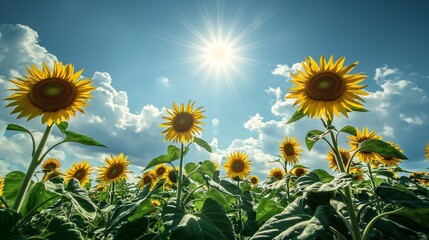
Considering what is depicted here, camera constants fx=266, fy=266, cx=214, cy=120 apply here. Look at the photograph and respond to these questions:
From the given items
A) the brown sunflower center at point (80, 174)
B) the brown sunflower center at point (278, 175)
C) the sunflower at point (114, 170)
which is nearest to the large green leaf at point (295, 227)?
the sunflower at point (114, 170)

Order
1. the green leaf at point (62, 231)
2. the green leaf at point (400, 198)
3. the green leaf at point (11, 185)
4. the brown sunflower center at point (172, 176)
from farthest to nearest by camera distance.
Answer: the brown sunflower center at point (172, 176)
the green leaf at point (11, 185)
the green leaf at point (62, 231)
the green leaf at point (400, 198)

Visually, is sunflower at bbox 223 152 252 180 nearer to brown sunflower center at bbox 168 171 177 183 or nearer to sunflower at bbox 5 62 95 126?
brown sunflower center at bbox 168 171 177 183

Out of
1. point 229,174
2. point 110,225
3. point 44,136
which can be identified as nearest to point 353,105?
point 110,225

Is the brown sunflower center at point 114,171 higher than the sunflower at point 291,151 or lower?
lower

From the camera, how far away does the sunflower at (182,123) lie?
573 cm

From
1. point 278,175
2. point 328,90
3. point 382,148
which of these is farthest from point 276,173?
point 382,148

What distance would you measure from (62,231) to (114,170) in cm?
536

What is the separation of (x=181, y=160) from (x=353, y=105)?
2.55 m

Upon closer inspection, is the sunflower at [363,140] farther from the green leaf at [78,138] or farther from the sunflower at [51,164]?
the sunflower at [51,164]

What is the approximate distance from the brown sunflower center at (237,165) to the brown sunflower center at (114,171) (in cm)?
426

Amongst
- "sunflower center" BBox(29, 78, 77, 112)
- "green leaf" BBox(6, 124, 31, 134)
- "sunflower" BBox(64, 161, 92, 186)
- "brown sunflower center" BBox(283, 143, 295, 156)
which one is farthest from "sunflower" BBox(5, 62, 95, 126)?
"brown sunflower center" BBox(283, 143, 295, 156)

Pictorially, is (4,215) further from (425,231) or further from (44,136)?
(425,231)

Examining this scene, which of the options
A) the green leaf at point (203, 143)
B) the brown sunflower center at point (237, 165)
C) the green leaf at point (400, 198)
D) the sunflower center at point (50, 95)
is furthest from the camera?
the brown sunflower center at point (237, 165)

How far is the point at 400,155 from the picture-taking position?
2418 millimetres
